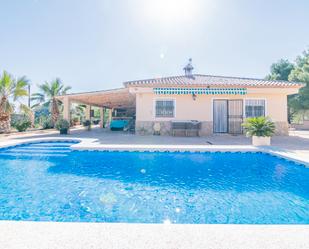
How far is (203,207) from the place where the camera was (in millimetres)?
4148

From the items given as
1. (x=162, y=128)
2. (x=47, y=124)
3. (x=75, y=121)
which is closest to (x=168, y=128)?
(x=162, y=128)

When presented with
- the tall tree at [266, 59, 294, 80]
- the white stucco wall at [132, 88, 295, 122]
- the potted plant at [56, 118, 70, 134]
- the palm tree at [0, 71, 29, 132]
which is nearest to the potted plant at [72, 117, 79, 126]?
the palm tree at [0, 71, 29, 132]

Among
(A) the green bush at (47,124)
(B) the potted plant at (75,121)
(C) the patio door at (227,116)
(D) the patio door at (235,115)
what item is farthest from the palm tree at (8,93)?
(D) the patio door at (235,115)

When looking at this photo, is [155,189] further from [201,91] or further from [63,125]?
[63,125]

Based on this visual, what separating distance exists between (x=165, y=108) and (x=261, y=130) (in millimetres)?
8123

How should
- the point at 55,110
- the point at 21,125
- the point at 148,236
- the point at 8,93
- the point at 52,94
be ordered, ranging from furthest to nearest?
the point at 52,94 → the point at 55,110 → the point at 21,125 → the point at 8,93 → the point at 148,236

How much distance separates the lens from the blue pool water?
379 cm

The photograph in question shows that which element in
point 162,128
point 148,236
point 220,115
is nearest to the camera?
point 148,236

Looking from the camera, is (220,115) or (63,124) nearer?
(63,124)

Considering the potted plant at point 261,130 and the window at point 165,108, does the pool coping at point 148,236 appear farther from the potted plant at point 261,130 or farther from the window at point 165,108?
the window at point 165,108

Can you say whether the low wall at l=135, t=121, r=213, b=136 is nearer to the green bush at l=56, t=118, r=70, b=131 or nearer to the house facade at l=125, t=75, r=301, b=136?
the house facade at l=125, t=75, r=301, b=136

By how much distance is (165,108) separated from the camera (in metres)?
16.0

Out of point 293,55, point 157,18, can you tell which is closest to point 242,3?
point 157,18

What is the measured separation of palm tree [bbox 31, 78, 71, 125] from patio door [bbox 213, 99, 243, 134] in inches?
942
